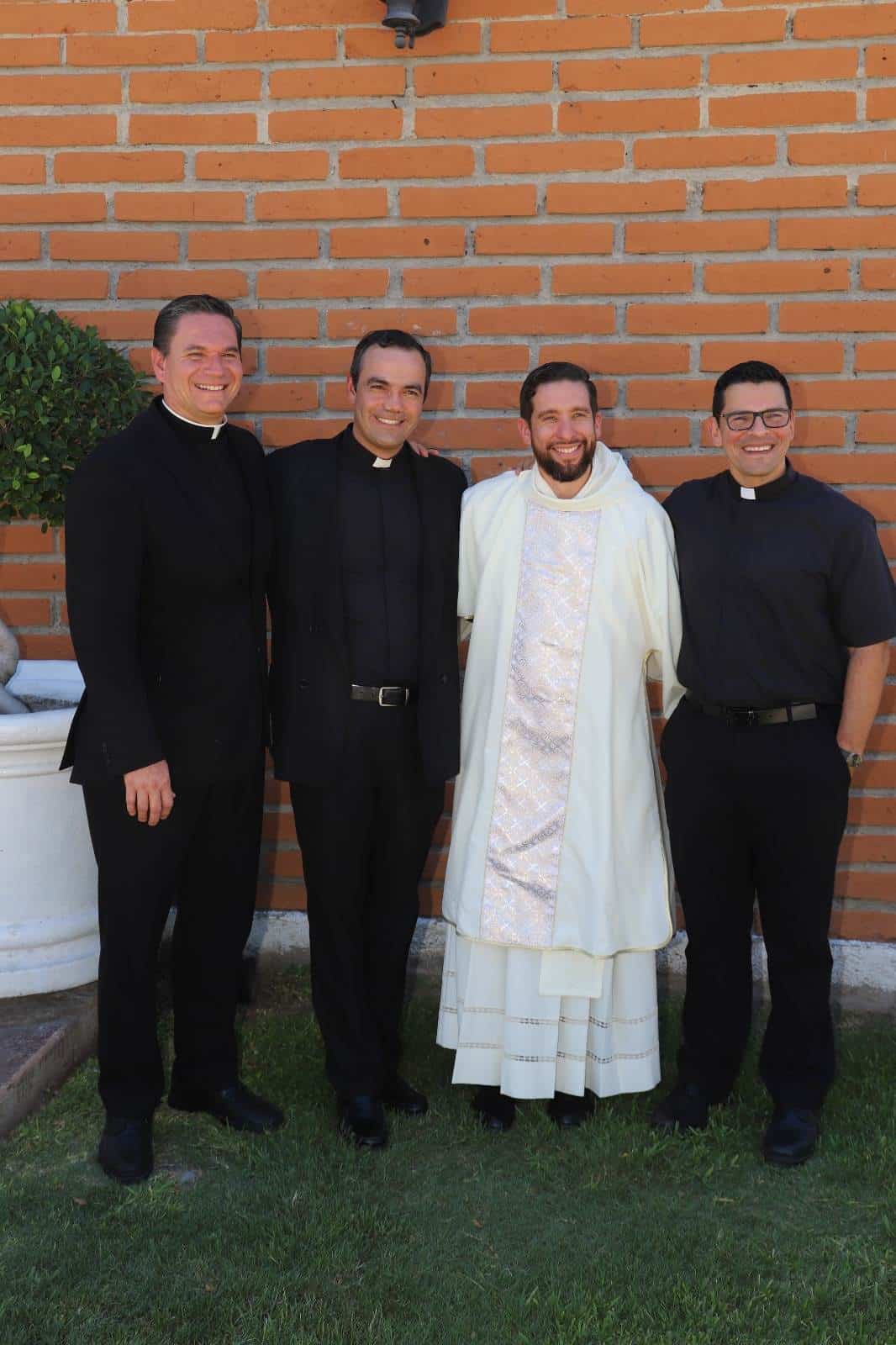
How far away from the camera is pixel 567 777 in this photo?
365 cm

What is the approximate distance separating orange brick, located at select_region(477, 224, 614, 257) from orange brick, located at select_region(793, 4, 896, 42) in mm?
827

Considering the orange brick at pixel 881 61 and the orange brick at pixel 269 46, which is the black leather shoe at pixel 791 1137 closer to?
the orange brick at pixel 881 61

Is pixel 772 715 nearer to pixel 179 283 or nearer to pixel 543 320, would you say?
pixel 543 320

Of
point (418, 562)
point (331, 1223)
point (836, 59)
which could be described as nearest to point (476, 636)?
point (418, 562)

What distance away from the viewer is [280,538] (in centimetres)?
357

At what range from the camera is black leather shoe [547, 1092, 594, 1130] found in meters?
3.65

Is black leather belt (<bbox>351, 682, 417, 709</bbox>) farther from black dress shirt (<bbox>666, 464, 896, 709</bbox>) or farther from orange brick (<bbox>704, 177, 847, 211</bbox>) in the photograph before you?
orange brick (<bbox>704, 177, 847, 211</bbox>)

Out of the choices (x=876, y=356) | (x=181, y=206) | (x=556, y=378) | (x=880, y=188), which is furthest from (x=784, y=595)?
(x=181, y=206)

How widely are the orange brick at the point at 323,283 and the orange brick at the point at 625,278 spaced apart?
1.91ft

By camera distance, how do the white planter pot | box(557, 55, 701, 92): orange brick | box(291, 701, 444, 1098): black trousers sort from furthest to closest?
box(557, 55, 701, 92): orange brick
the white planter pot
box(291, 701, 444, 1098): black trousers

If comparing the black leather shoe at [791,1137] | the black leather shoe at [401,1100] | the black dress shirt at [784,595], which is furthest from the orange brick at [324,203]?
the black leather shoe at [791,1137]

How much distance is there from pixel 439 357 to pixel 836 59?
148cm

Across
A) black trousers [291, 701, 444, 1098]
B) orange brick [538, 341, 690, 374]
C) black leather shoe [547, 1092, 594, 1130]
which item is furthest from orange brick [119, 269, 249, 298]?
black leather shoe [547, 1092, 594, 1130]

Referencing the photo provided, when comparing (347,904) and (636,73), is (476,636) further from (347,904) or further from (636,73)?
(636,73)
